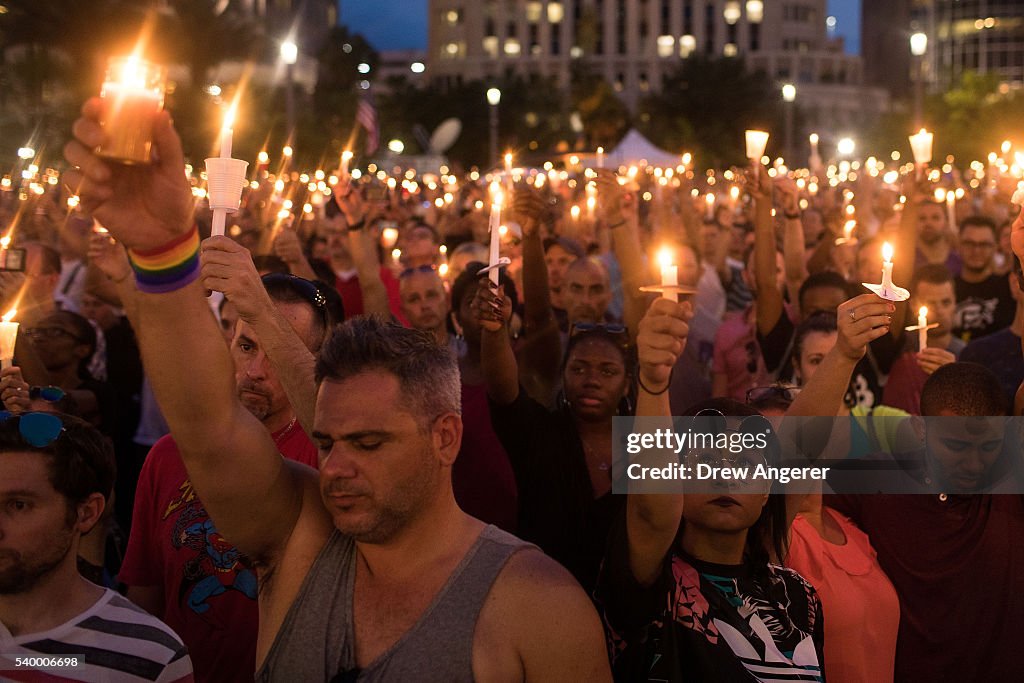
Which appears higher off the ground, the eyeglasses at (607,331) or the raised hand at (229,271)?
the raised hand at (229,271)

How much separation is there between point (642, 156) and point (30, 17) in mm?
16505

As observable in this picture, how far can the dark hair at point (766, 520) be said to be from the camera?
11.7 feet

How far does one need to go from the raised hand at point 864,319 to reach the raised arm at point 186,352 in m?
1.81

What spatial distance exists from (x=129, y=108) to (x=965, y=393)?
9.94 ft

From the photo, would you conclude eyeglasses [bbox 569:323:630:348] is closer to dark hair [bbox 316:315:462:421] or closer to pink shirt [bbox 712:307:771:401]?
pink shirt [bbox 712:307:771:401]

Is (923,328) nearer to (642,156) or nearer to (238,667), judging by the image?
(238,667)

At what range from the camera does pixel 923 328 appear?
4.59 m

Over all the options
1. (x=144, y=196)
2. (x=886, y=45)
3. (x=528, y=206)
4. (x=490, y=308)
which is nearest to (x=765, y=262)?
(x=528, y=206)

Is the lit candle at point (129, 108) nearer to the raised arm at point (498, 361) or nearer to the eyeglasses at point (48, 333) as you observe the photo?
the raised arm at point (498, 361)

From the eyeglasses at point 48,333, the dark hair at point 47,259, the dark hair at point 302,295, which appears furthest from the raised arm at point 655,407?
the dark hair at point 47,259

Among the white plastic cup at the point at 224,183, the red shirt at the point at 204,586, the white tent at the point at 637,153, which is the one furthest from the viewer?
the white tent at the point at 637,153

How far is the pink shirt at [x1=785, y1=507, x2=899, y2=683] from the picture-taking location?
12.1ft

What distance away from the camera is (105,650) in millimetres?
2975

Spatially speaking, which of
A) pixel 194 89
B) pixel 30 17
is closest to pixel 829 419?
pixel 30 17
